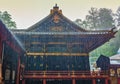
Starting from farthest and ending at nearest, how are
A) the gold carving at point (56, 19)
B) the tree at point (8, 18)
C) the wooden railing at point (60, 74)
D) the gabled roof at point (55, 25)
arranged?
the tree at point (8, 18), the gold carving at point (56, 19), the gabled roof at point (55, 25), the wooden railing at point (60, 74)

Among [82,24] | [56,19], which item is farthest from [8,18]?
[56,19]

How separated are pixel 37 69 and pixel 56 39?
3.55m

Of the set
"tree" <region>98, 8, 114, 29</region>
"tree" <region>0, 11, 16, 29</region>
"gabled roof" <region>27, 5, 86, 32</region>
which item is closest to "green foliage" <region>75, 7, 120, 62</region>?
"tree" <region>98, 8, 114, 29</region>

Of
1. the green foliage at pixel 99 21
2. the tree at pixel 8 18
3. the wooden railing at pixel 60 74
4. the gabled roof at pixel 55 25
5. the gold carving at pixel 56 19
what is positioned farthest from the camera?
the green foliage at pixel 99 21

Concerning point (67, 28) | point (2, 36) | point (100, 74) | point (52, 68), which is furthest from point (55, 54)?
point (2, 36)

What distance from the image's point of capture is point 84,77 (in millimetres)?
17812

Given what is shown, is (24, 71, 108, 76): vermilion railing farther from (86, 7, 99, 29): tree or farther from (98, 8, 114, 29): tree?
(86, 7, 99, 29): tree

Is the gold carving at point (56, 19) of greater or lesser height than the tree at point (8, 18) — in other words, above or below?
below

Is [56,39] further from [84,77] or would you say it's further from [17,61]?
[17,61]

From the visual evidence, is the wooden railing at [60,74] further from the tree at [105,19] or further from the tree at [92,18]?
the tree at [92,18]

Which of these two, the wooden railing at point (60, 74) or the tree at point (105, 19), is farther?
the tree at point (105, 19)

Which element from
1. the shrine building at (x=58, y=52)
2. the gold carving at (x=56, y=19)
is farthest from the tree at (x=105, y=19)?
the shrine building at (x=58, y=52)

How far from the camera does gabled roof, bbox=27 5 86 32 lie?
20.7 m

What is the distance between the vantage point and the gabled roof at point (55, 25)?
2065cm
